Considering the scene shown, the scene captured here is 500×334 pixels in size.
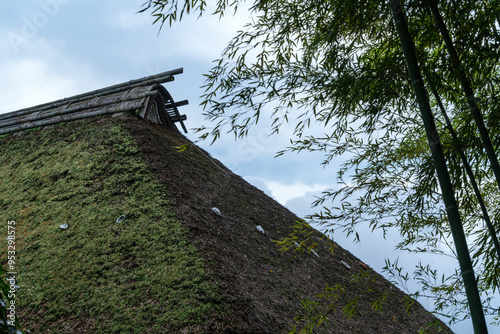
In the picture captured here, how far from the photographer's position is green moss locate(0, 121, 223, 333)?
350cm

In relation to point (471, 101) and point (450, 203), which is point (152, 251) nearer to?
point (450, 203)

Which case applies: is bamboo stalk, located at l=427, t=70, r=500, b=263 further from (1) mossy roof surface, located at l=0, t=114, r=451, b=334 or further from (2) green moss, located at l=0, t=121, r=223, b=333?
(2) green moss, located at l=0, t=121, r=223, b=333

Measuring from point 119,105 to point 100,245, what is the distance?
3.17 meters

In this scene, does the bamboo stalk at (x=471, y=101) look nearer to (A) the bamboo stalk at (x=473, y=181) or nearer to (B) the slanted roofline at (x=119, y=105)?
(A) the bamboo stalk at (x=473, y=181)

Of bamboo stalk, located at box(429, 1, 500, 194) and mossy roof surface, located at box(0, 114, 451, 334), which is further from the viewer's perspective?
mossy roof surface, located at box(0, 114, 451, 334)

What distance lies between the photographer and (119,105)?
6836 mm

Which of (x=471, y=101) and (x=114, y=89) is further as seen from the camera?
(x=114, y=89)

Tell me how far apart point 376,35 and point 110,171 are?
11.9 feet

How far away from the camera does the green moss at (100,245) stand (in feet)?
11.5

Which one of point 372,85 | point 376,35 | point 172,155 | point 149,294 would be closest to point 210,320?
point 149,294

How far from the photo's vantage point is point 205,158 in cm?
726

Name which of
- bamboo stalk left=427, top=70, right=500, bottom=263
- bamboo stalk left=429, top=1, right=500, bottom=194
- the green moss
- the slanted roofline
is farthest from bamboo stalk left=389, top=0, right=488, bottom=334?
the slanted roofline

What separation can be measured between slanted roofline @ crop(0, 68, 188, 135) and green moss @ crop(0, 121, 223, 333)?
0.58 meters

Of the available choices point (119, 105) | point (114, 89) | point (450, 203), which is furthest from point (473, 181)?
point (114, 89)
